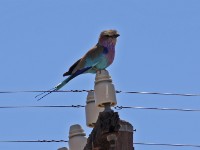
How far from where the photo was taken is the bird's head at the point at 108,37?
28.7 feet

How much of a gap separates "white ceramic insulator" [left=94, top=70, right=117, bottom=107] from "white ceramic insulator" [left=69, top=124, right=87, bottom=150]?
0.53 m

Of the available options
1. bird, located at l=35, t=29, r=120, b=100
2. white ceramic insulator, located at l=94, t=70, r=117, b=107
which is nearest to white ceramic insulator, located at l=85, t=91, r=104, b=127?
white ceramic insulator, located at l=94, t=70, r=117, b=107

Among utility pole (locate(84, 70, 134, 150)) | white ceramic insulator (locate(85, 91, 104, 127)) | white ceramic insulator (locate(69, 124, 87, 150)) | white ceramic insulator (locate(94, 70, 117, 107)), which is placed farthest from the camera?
white ceramic insulator (locate(69, 124, 87, 150))

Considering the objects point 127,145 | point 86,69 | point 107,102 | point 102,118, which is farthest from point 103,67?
point 102,118

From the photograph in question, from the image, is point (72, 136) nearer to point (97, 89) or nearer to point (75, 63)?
point (97, 89)

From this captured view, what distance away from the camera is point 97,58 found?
8430mm

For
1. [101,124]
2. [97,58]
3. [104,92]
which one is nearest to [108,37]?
[97,58]

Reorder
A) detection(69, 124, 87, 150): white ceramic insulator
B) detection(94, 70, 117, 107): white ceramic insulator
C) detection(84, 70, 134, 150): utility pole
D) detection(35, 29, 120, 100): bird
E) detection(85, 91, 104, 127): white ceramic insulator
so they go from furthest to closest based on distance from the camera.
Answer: detection(35, 29, 120, 100): bird, detection(69, 124, 87, 150): white ceramic insulator, detection(85, 91, 104, 127): white ceramic insulator, detection(94, 70, 117, 107): white ceramic insulator, detection(84, 70, 134, 150): utility pole

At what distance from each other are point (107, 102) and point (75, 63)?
6.45 feet

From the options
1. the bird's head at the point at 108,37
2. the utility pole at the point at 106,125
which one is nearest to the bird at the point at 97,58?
the bird's head at the point at 108,37

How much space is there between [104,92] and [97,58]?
5.54 feet

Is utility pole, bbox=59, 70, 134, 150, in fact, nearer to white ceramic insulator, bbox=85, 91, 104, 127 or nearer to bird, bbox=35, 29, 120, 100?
white ceramic insulator, bbox=85, 91, 104, 127

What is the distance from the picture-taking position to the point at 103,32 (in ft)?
29.0

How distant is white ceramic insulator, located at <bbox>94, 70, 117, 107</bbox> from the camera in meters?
6.75
